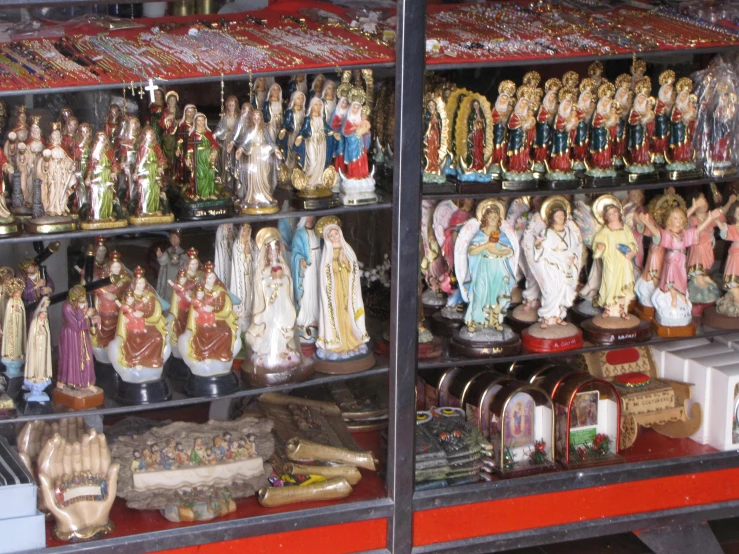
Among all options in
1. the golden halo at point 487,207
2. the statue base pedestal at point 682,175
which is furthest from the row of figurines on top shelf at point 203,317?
the statue base pedestal at point 682,175

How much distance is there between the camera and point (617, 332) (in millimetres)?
4773

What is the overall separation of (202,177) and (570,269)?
1522 mm

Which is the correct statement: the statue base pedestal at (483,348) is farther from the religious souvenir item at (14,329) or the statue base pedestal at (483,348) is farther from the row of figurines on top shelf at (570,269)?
the religious souvenir item at (14,329)

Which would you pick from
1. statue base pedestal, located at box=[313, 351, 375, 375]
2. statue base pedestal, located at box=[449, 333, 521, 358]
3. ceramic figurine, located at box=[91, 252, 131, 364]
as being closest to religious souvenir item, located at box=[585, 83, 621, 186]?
statue base pedestal, located at box=[449, 333, 521, 358]

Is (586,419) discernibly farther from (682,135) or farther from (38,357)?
(38,357)

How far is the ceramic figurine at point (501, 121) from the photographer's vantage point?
4.52 meters

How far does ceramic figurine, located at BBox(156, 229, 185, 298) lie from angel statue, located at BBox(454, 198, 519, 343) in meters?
1.08

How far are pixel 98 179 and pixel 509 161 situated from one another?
5.20 ft

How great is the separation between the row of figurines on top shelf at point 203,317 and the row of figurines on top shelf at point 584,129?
0.57 meters

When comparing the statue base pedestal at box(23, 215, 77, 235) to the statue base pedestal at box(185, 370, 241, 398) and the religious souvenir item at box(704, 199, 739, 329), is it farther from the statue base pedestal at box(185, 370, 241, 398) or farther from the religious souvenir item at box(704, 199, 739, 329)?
the religious souvenir item at box(704, 199, 739, 329)

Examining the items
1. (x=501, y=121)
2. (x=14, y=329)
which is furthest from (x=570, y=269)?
(x=14, y=329)

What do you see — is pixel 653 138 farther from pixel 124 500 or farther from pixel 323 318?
pixel 124 500

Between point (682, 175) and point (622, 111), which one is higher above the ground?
point (622, 111)

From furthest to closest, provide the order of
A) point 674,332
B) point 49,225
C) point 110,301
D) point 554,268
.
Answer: point 674,332, point 554,268, point 110,301, point 49,225
